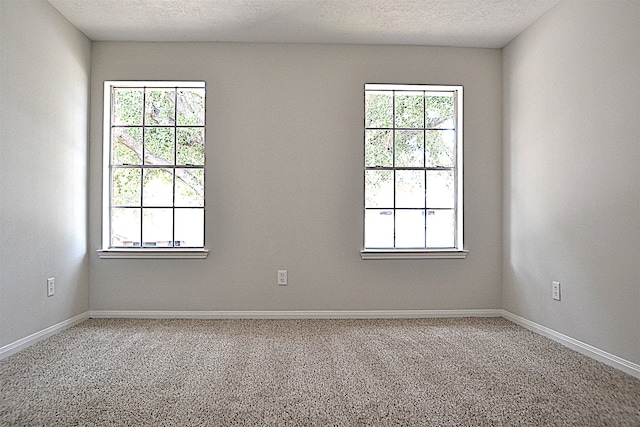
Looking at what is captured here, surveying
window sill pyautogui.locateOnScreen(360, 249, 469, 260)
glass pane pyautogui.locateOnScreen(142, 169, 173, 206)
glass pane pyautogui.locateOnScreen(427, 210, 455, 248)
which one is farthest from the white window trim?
glass pane pyautogui.locateOnScreen(427, 210, 455, 248)

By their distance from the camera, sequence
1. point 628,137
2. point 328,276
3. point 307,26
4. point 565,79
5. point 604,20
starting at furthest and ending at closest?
point 328,276
point 307,26
point 565,79
point 604,20
point 628,137

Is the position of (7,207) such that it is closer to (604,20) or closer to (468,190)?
(468,190)

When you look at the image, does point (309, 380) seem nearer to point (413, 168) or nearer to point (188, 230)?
point (188, 230)

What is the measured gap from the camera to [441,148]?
439 cm

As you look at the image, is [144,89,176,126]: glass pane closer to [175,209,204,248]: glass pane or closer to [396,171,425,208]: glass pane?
[175,209,204,248]: glass pane

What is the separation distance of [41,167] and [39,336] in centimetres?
116

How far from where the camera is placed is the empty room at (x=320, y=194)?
2871 mm

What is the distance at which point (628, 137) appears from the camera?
8.99ft

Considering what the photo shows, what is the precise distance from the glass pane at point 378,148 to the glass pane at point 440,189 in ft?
1.30

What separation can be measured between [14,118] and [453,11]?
10.0 feet

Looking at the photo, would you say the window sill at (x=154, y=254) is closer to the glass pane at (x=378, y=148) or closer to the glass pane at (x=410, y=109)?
the glass pane at (x=378, y=148)

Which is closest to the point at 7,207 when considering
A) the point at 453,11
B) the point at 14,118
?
the point at 14,118

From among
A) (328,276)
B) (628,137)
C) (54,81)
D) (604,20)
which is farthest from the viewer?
(328,276)

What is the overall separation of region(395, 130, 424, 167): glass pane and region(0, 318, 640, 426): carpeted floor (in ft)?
4.81
